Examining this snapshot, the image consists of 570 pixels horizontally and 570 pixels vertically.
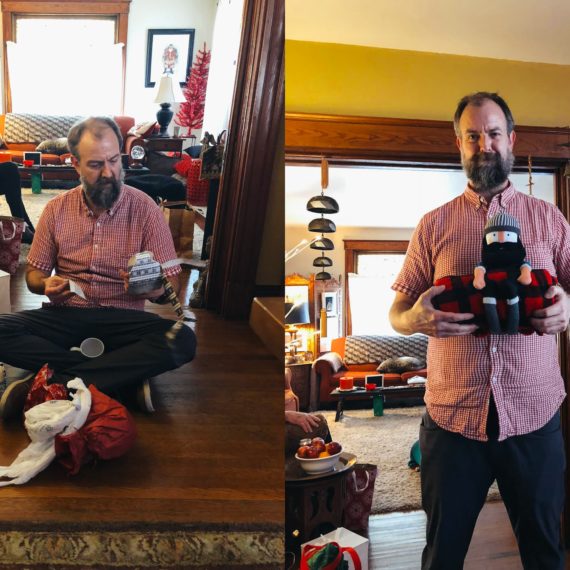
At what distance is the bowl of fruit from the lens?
2.72 ft

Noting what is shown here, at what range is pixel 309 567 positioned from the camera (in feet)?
2.72

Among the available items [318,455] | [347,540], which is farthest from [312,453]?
[347,540]

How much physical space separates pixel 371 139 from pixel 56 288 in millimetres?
455

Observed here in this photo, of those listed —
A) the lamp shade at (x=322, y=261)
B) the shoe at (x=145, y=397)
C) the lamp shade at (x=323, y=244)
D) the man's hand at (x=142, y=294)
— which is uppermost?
the lamp shade at (x=323, y=244)

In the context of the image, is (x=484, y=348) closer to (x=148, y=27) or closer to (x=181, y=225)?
(x=181, y=225)

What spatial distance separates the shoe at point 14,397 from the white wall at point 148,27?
414 mm

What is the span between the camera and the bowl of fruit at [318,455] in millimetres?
830

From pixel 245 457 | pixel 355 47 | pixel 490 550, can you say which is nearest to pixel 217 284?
pixel 245 457

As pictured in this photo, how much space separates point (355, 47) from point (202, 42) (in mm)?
211

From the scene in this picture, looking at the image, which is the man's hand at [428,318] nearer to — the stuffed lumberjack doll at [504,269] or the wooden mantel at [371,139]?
the stuffed lumberjack doll at [504,269]

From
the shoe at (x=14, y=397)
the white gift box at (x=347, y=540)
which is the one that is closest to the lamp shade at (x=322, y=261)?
the white gift box at (x=347, y=540)

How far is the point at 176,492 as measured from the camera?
888 mm

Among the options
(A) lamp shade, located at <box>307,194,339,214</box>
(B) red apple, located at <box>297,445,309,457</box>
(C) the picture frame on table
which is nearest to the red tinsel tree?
(C) the picture frame on table

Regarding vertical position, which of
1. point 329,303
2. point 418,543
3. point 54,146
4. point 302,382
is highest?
point 54,146
